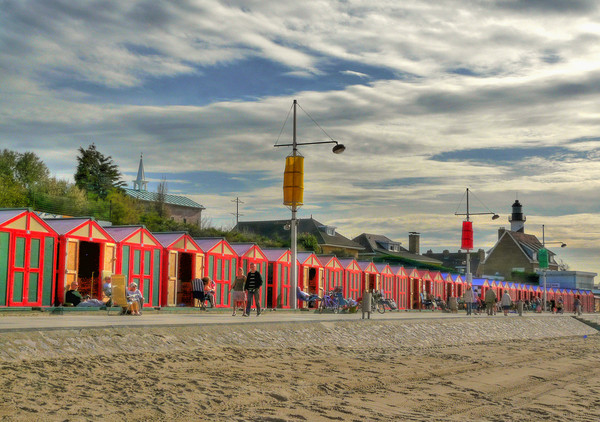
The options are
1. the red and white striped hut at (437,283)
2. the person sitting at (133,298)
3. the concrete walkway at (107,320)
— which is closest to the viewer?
the concrete walkway at (107,320)

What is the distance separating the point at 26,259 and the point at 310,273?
751 inches

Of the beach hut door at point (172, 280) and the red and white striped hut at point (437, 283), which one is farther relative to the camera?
the red and white striped hut at point (437, 283)

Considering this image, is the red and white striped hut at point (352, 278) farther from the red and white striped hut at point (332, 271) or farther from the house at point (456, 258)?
the house at point (456, 258)

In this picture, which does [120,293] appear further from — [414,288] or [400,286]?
[414,288]

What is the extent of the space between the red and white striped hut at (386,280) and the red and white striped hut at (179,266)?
62.2 ft

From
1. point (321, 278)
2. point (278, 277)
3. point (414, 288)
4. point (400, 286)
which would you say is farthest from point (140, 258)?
point (414, 288)

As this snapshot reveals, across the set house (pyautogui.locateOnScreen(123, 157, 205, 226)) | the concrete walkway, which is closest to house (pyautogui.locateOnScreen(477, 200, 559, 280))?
house (pyautogui.locateOnScreen(123, 157, 205, 226))

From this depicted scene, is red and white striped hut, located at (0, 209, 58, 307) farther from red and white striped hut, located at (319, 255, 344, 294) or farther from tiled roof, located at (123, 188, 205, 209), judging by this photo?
tiled roof, located at (123, 188, 205, 209)

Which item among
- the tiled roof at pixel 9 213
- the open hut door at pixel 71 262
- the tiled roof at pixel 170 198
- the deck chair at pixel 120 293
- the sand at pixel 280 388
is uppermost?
the tiled roof at pixel 170 198

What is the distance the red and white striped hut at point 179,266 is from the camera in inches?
1144

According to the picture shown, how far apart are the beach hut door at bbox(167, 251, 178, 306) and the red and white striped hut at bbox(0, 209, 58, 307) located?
5.74m

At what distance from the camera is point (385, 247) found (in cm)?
10556

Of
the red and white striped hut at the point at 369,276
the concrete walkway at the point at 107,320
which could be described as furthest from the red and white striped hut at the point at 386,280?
the concrete walkway at the point at 107,320

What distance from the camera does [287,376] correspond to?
11.5 m
